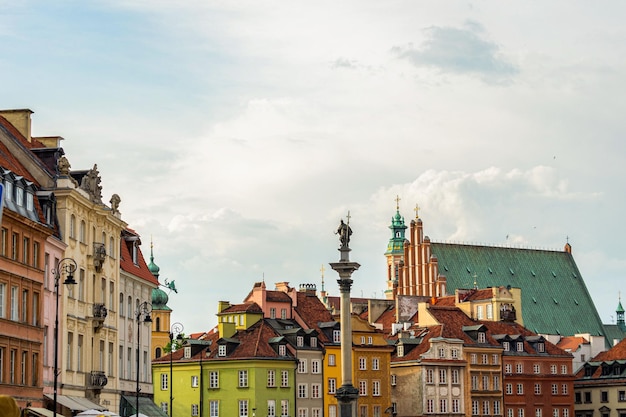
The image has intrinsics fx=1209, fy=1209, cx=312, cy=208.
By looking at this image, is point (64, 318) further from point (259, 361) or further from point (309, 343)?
point (309, 343)

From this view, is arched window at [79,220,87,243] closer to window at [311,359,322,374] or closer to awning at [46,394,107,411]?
awning at [46,394,107,411]

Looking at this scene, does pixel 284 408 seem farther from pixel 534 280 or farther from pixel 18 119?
pixel 534 280

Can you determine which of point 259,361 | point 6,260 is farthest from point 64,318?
point 259,361

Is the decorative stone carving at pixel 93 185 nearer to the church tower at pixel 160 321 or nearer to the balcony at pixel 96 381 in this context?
the balcony at pixel 96 381

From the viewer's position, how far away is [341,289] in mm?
61719

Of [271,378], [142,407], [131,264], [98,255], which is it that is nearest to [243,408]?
[271,378]

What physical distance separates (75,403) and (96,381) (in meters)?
5.05

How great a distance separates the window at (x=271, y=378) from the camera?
355 feet

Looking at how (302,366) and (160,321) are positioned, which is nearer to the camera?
(302,366)

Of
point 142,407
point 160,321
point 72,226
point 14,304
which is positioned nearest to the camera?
point 14,304

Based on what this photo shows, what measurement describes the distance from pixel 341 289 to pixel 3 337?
59.3 feet

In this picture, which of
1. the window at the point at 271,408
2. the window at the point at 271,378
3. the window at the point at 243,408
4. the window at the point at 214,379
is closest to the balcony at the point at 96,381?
the window at the point at 243,408

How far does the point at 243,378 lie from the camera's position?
108 m

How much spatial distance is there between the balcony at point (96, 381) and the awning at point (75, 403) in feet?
3.89
